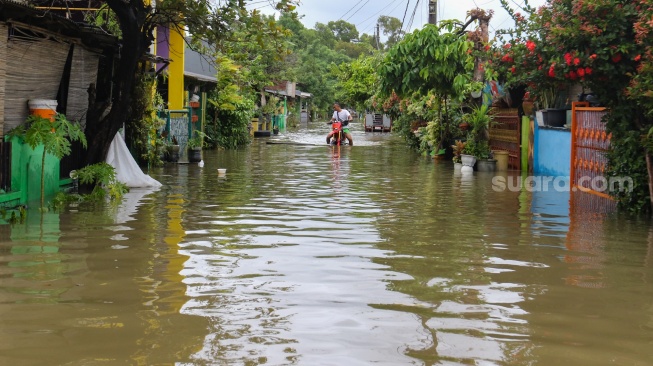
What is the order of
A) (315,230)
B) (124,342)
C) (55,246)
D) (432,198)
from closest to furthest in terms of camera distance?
(124,342), (55,246), (315,230), (432,198)

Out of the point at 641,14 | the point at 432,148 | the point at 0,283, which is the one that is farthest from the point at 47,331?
the point at 432,148

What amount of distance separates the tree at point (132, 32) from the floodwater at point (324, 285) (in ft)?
7.28

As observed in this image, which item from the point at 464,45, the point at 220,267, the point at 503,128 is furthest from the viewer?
the point at 503,128

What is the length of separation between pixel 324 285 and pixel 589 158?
9130 millimetres

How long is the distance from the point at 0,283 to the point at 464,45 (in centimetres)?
1597

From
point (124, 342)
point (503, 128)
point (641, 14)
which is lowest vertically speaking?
point (124, 342)

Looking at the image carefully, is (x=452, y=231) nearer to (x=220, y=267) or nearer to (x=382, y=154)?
(x=220, y=267)

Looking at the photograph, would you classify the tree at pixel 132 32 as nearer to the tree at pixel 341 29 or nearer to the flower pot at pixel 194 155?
the flower pot at pixel 194 155

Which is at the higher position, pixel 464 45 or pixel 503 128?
pixel 464 45

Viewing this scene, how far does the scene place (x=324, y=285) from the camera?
Answer: 666cm

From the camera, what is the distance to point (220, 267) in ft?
Answer: 24.3


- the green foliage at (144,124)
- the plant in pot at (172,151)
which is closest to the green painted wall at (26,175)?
the green foliage at (144,124)

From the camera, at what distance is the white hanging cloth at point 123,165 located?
14.6 m

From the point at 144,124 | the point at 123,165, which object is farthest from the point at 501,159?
the point at 123,165
